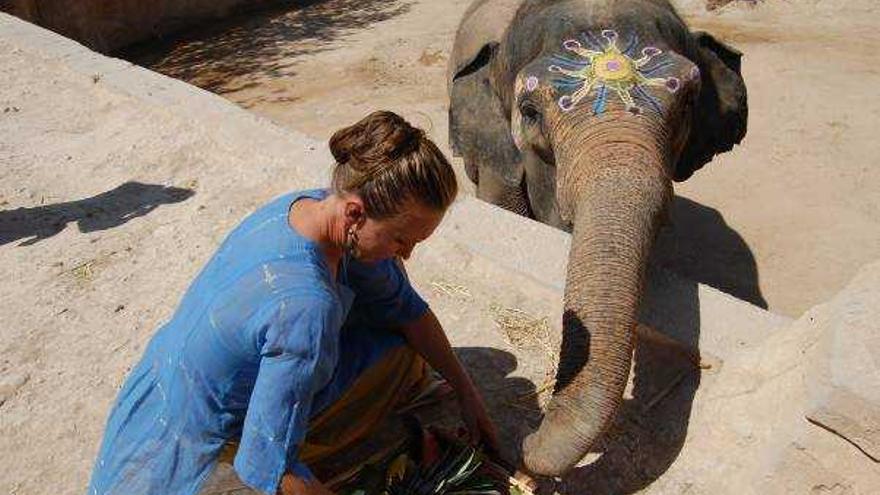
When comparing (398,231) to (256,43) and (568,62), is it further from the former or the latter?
(256,43)

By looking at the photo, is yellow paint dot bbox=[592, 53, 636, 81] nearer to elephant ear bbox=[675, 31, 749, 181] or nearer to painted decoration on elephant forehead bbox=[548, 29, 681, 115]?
painted decoration on elephant forehead bbox=[548, 29, 681, 115]

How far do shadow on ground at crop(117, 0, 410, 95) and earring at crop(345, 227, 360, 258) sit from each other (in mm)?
8702

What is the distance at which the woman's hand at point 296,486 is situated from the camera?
201 centimetres

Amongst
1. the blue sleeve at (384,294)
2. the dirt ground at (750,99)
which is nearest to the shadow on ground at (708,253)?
the dirt ground at (750,99)

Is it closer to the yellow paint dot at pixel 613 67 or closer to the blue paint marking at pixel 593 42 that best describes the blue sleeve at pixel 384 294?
the yellow paint dot at pixel 613 67

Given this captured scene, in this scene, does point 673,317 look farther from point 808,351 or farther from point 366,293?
point 366,293

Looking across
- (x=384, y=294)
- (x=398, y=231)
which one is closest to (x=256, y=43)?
(x=384, y=294)

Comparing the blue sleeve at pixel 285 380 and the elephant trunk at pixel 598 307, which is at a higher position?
the blue sleeve at pixel 285 380

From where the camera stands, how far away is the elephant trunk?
8.33ft

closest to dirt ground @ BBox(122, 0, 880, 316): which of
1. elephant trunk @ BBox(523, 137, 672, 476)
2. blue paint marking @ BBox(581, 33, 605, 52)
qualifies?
blue paint marking @ BBox(581, 33, 605, 52)

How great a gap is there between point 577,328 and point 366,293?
2.33ft

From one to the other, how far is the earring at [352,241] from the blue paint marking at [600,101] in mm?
1752

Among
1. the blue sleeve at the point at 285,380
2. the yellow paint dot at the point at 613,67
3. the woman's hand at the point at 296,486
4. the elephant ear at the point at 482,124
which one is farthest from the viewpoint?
the elephant ear at the point at 482,124

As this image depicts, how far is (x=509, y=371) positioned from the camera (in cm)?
337
